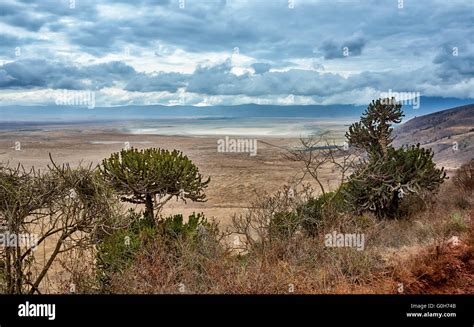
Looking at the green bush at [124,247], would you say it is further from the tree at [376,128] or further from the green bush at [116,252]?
the tree at [376,128]

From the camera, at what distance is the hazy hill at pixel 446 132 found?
85.6ft

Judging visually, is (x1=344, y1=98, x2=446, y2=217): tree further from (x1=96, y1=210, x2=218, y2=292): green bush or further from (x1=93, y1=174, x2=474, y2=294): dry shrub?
(x1=96, y1=210, x2=218, y2=292): green bush

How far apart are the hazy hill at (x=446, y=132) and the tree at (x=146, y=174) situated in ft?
50.4

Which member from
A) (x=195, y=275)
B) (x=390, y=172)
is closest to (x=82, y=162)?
(x=195, y=275)

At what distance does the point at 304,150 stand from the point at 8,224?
6.77 m

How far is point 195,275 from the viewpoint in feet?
22.1

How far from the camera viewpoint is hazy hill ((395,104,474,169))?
2609 cm

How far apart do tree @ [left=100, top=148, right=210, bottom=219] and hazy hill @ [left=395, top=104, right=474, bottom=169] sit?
15.4 meters

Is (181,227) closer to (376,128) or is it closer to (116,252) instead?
(116,252)

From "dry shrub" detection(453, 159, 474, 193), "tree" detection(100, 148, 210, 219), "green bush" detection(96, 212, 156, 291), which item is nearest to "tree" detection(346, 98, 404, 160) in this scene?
"dry shrub" detection(453, 159, 474, 193)

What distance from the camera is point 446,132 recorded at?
3177 centimetres

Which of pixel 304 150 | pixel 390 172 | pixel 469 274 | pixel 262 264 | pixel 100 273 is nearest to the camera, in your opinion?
pixel 469 274
